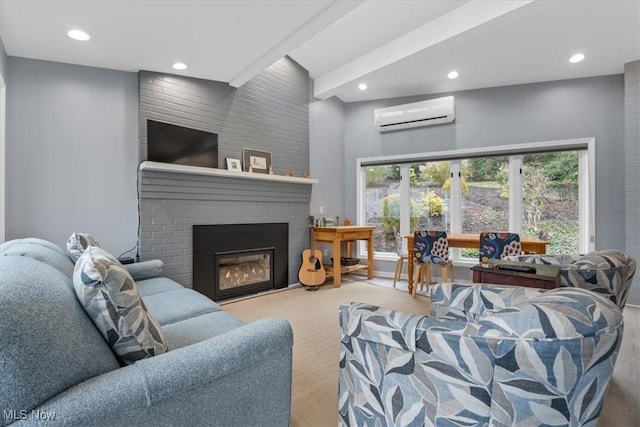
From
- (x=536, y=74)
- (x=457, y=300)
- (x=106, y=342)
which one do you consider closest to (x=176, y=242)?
(x=106, y=342)

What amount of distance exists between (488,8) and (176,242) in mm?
3721

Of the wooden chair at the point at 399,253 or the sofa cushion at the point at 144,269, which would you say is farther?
the wooden chair at the point at 399,253

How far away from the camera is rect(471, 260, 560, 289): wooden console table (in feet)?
6.03

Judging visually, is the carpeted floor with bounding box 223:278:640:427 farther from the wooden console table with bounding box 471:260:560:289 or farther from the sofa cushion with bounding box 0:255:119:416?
the sofa cushion with bounding box 0:255:119:416

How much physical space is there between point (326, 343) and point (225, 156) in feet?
8.18

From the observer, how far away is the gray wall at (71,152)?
2.63 meters

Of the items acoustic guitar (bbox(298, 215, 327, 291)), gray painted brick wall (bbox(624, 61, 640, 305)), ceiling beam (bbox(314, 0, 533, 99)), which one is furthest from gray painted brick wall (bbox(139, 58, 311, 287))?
gray painted brick wall (bbox(624, 61, 640, 305))

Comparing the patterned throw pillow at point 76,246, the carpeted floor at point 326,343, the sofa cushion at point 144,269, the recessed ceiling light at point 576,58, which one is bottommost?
the carpeted floor at point 326,343

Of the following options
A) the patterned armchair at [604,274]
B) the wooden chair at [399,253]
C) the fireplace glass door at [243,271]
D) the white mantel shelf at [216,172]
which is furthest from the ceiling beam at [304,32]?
the wooden chair at [399,253]

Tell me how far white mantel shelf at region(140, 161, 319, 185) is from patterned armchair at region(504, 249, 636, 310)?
305cm

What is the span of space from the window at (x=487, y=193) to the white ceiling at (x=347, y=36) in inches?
40.8

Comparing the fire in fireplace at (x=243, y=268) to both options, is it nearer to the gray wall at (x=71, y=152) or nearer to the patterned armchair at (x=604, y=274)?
the gray wall at (x=71, y=152)

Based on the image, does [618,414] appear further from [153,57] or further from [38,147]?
[38,147]

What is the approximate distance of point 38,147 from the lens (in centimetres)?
270
